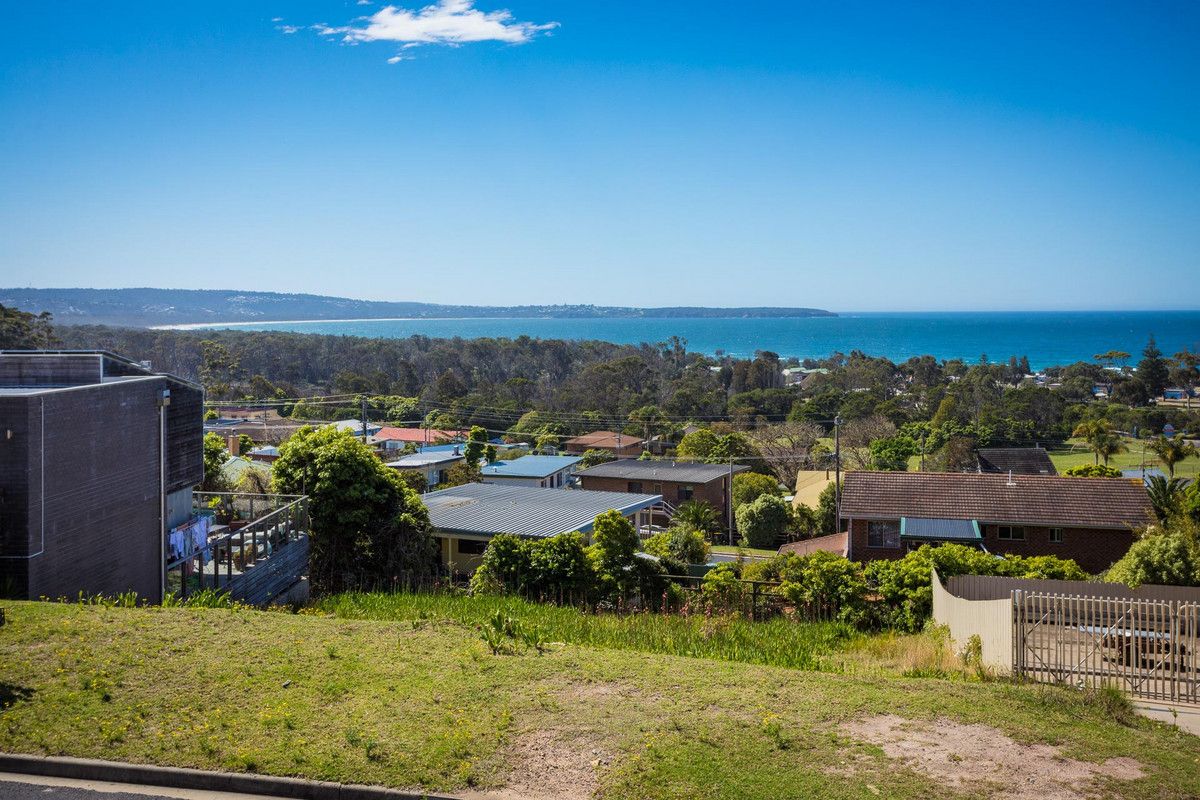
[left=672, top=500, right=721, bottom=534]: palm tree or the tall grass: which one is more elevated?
the tall grass

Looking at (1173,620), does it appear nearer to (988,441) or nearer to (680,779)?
(680,779)

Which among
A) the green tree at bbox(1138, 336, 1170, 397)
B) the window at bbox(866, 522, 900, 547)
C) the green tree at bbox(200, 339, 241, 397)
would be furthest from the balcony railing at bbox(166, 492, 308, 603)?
the green tree at bbox(1138, 336, 1170, 397)

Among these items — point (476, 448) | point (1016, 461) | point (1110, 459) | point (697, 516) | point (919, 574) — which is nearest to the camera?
point (919, 574)

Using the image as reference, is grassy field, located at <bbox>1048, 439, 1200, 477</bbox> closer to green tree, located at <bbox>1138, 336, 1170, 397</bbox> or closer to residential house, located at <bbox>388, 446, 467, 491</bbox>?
green tree, located at <bbox>1138, 336, 1170, 397</bbox>

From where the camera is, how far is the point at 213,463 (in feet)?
88.9

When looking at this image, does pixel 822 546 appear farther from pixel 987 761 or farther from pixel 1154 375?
pixel 1154 375

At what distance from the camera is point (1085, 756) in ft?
29.1

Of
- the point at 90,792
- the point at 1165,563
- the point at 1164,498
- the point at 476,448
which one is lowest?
the point at 476,448

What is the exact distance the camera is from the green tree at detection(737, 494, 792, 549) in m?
46.5

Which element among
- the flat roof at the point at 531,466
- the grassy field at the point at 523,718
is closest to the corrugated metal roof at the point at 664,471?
the flat roof at the point at 531,466

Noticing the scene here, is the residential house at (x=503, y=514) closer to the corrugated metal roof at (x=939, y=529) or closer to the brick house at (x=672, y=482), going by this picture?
the corrugated metal roof at (x=939, y=529)

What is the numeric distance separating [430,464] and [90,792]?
48532 mm

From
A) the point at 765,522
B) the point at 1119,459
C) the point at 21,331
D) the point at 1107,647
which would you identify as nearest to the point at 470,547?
the point at 1107,647

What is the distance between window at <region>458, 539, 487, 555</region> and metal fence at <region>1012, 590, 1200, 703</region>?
18.4 meters
